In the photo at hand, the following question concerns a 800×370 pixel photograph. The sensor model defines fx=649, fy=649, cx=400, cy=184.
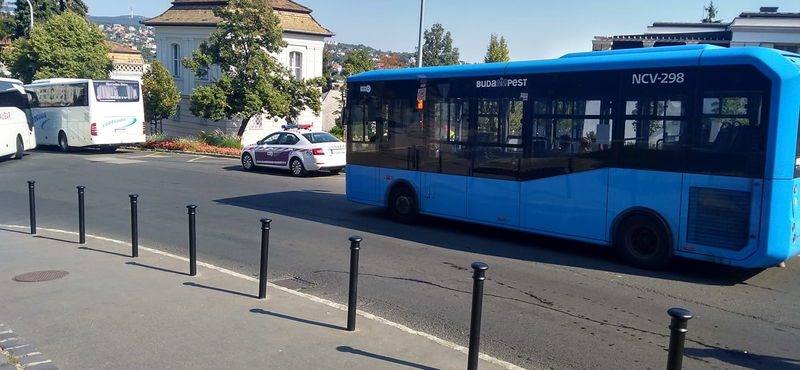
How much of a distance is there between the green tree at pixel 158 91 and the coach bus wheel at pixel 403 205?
961 inches

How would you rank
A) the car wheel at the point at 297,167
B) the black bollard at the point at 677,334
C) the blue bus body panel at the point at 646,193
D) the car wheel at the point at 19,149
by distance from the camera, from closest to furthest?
the black bollard at the point at 677,334
the blue bus body panel at the point at 646,193
the car wheel at the point at 297,167
the car wheel at the point at 19,149

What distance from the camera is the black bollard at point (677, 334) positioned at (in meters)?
3.91

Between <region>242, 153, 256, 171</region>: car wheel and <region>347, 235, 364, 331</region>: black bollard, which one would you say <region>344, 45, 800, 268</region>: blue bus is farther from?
<region>242, 153, 256, 171</region>: car wheel

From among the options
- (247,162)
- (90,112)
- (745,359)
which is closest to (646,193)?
(745,359)

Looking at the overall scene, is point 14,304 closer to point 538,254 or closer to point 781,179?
point 538,254

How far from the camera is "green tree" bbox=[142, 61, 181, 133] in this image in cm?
3397

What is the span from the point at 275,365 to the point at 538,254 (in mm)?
6050

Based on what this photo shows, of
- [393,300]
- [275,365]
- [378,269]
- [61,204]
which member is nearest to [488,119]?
[378,269]

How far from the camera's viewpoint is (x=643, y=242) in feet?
31.9

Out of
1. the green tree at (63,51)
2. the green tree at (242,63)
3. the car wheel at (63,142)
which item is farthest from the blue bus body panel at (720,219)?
the green tree at (63,51)

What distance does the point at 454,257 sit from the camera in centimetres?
1030

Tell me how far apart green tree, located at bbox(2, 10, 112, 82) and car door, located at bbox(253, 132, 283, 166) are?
66.7 ft

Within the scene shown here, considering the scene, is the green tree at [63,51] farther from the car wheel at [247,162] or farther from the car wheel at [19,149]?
the car wheel at [247,162]

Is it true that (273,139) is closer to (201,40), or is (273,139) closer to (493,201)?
(493,201)
